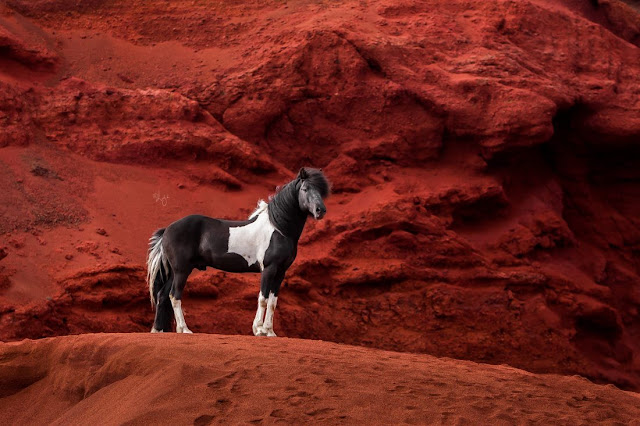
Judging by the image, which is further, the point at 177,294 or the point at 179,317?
the point at 177,294

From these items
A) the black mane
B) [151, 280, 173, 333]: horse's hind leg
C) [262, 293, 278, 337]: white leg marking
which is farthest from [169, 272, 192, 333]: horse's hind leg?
the black mane

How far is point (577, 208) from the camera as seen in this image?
16.5 metres

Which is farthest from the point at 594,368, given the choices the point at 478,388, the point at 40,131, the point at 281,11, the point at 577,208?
the point at 40,131

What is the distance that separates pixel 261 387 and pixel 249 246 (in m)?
3.22

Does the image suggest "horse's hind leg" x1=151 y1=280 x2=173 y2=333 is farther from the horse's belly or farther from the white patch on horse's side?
the white patch on horse's side

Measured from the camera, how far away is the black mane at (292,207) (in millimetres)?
8695

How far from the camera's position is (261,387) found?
5695 mm

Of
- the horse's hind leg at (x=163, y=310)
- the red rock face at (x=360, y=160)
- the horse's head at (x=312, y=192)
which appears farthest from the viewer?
the red rock face at (x=360, y=160)

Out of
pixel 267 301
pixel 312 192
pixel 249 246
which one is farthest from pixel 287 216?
pixel 267 301

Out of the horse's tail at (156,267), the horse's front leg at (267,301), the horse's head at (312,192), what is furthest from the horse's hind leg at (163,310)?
the horse's head at (312,192)

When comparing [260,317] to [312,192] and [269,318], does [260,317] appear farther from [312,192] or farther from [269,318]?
[312,192]

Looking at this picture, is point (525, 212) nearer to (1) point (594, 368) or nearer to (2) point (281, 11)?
(1) point (594, 368)

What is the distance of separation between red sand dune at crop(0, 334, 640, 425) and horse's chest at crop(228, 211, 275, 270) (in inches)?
54.1

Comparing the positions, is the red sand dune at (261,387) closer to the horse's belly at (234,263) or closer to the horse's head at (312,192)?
the horse's belly at (234,263)
